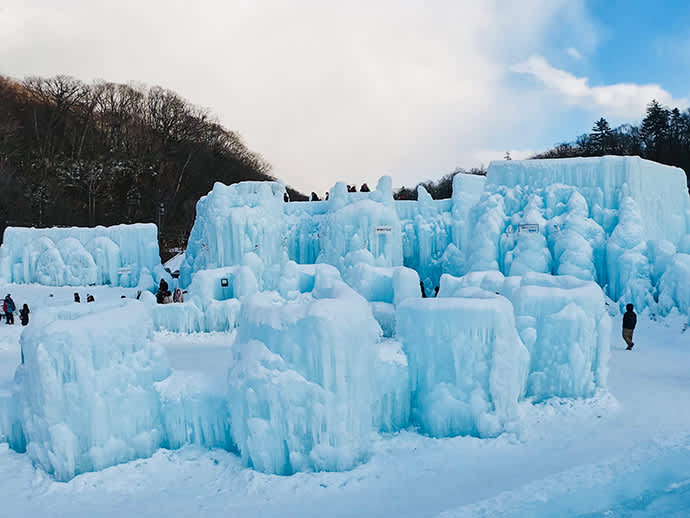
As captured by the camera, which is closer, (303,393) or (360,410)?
(303,393)

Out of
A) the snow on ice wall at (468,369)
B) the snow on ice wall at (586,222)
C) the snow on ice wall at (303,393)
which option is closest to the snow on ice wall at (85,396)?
the snow on ice wall at (303,393)

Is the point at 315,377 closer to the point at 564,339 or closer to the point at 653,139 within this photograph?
the point at 564,339

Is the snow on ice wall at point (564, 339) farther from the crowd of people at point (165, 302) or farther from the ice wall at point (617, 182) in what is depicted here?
the ice wall at point (617, 182)

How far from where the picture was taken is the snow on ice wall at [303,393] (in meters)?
7.48

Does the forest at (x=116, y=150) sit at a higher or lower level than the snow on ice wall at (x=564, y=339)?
higher

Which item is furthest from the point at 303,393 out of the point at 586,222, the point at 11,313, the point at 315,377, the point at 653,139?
the point at 653,139

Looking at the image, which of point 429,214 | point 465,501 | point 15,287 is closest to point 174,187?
point 15,287

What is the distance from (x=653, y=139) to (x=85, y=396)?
42.8 metres

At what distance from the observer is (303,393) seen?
750 centimetres

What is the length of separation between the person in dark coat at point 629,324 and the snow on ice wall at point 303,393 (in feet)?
27.8

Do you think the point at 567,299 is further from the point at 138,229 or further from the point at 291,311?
the point at 138,229

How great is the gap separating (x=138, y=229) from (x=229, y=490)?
18824 mm

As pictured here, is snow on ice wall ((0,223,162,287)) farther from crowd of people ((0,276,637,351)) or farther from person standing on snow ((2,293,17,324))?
person standing on snow ((2,293,17,324))

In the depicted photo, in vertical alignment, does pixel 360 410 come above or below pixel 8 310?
below
